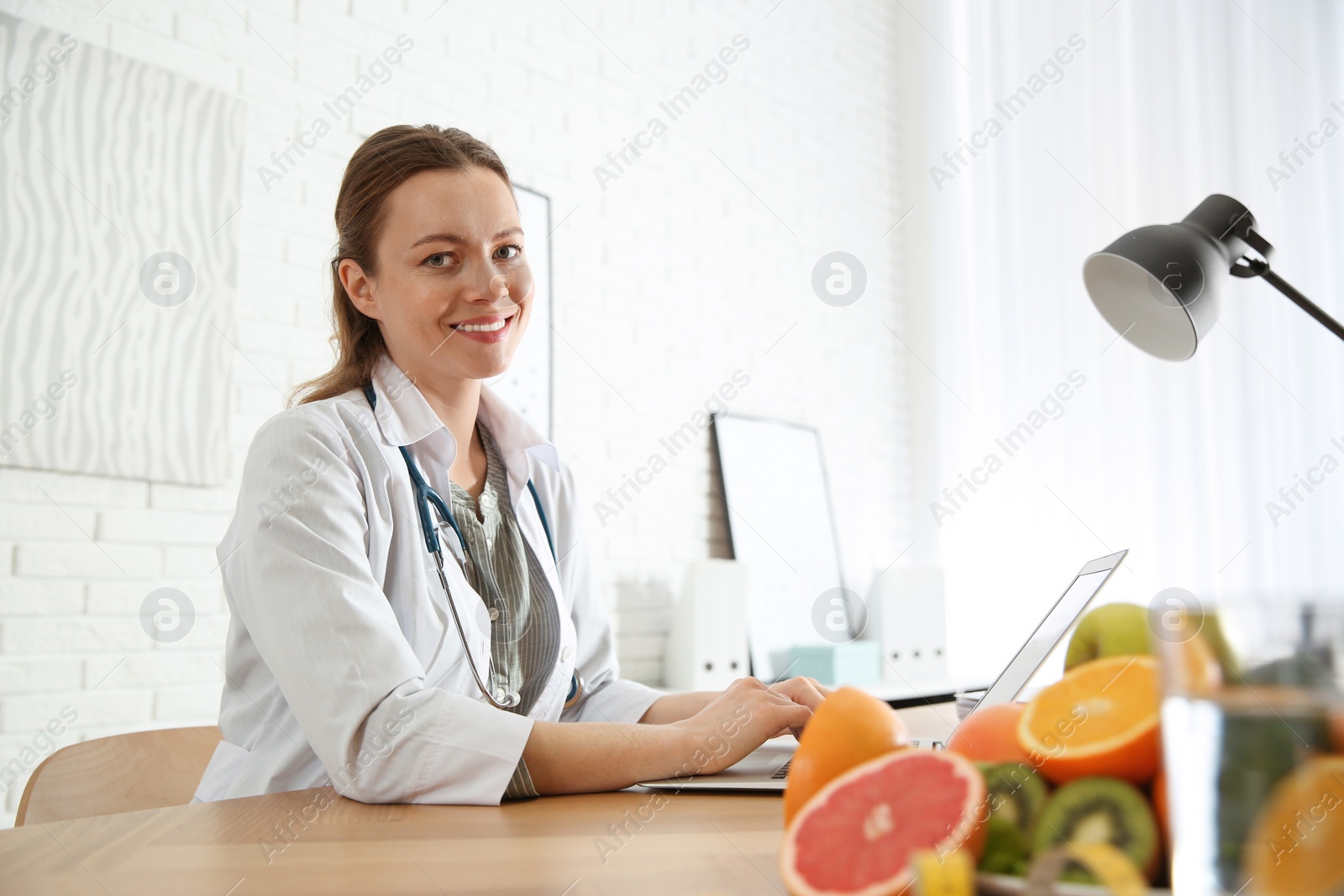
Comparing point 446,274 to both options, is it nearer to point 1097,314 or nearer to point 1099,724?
point 1099,724

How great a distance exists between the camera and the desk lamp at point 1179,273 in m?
1.23

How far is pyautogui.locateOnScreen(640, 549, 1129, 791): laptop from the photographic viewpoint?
807 millimetres

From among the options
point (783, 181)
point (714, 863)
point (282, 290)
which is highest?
point (783, 181)

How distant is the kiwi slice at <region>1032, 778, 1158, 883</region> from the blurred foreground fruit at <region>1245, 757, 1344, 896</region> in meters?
0.08

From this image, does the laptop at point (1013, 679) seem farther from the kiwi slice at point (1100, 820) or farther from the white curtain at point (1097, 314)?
the white curtain at point (1097, 314)

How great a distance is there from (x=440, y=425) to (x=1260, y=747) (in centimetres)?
120

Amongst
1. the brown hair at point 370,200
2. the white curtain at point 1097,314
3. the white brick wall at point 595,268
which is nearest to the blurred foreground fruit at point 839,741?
the brown hair at point 370,200

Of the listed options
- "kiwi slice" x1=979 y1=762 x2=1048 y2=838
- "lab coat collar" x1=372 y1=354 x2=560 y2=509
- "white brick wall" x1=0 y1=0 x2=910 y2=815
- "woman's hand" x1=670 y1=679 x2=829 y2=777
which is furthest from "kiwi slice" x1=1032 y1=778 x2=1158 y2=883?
"white brick wall" x1=0 y1=0 x2=910 y2=815

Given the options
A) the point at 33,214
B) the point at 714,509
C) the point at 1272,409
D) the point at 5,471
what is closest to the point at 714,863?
the point at 5,471

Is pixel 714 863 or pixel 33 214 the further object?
pixel 33 214

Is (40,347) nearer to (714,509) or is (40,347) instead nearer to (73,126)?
(73,126)

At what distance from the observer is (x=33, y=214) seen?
6.72ft

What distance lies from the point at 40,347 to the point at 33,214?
0.28 m

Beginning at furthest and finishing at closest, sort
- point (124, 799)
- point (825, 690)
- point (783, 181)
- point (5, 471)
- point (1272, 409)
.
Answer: point (783, 181) < point (1272, 409) < point (5, 471) < point (124, 799) < point (825, 690)
